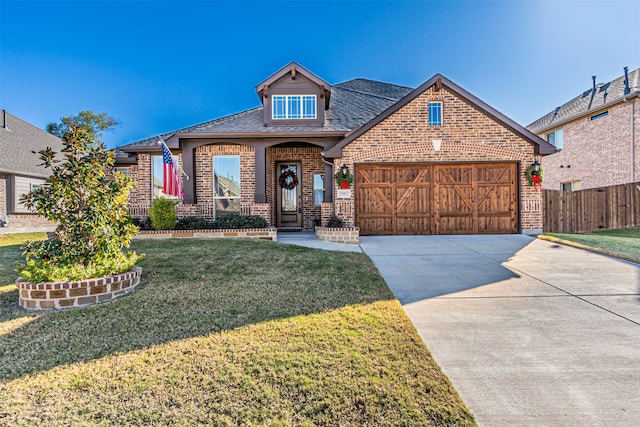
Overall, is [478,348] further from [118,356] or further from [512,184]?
[512,184]

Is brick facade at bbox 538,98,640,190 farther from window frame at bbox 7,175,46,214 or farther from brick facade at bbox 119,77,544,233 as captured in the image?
window frame at bbox 7,175,46,214

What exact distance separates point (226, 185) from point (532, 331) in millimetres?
9938

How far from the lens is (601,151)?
16.0m

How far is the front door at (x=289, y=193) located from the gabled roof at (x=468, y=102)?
8.48ft

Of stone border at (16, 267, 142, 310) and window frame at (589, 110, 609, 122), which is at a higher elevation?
window frame at (589, 110, 609, 122)

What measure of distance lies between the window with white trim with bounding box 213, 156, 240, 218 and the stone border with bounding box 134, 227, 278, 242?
183 centimetres

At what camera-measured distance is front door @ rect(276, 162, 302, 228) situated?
1246 centimetres

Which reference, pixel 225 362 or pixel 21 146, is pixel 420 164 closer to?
pixel 225 362

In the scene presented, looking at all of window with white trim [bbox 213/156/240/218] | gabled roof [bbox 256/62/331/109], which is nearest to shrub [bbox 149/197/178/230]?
window with white trim [bbox 213/156/240/218]

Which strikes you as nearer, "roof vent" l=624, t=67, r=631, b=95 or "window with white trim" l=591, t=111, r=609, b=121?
"roof vent" l=624, t=67, r=631, b=95

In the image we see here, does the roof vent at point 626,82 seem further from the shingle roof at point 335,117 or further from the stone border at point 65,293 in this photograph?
the stone border at point 65,293

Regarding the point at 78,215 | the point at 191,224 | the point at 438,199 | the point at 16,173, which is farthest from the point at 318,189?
the point at 16,173

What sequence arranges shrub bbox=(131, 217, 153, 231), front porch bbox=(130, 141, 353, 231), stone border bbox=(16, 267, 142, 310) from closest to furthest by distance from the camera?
stone border bbox=(16, 267, 142, 310) → shrub bbox=(131, 217, 153, 231) → front porch bbox=(130, 141, 353, 231)

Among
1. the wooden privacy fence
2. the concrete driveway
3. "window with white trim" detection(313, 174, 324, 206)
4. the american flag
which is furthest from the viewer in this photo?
the wooden privacy fence
